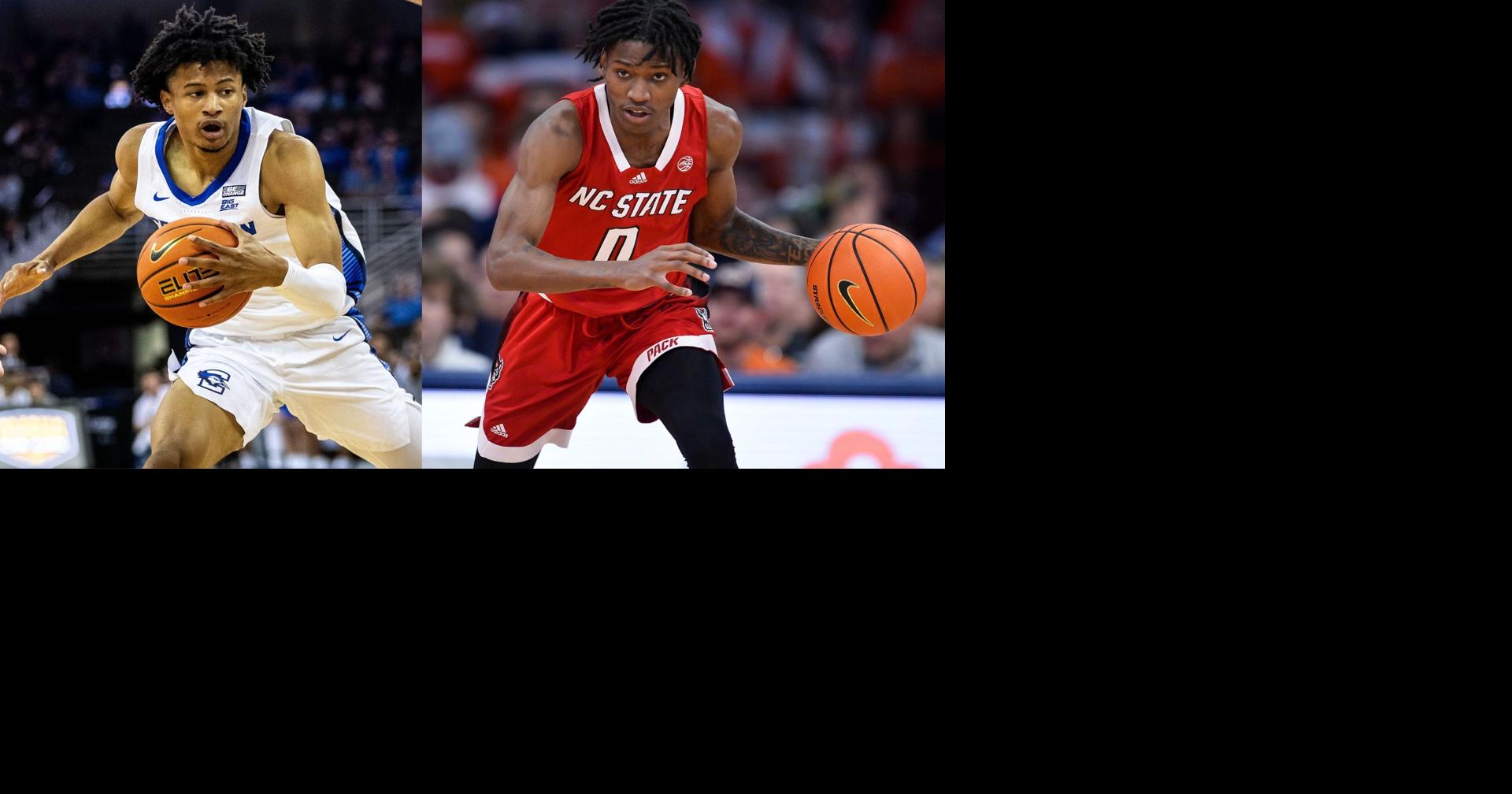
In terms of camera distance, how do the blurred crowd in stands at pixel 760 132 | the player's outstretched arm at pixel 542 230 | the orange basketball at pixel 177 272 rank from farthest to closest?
the blurred crowd in stands at pixel 760 132, the player's outstretched arm at pixel 542 230, the orange basketball at pixel 177 272

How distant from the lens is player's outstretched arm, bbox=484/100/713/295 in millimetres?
3238

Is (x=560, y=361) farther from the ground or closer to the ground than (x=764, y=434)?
farther from the ground

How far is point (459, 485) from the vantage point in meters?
3.40

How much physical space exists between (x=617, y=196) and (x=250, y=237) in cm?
85

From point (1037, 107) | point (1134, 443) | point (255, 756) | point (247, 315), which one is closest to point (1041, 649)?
point (1134, 443)

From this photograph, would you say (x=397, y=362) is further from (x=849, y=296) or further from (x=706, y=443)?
(x=849, y=296)

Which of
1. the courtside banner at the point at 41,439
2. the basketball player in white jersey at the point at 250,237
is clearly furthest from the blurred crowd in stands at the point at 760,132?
the courtside banner at the point at 41,439

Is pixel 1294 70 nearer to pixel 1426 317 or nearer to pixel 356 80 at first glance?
pixel 1426 317

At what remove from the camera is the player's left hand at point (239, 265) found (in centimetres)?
311

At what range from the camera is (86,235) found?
3.43 m

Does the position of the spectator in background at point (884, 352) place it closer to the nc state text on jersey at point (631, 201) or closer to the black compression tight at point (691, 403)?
the black compression tight at point (691, 403)

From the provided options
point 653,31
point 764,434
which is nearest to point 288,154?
point 653,31

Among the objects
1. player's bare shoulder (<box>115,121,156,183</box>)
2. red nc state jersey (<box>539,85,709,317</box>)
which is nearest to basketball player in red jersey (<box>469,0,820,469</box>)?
red nc state jersey (<box>539,85,709,317</box>)

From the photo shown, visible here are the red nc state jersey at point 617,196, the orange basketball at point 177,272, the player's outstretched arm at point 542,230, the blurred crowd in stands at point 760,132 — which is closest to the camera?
the orange basketball at point 177,272
